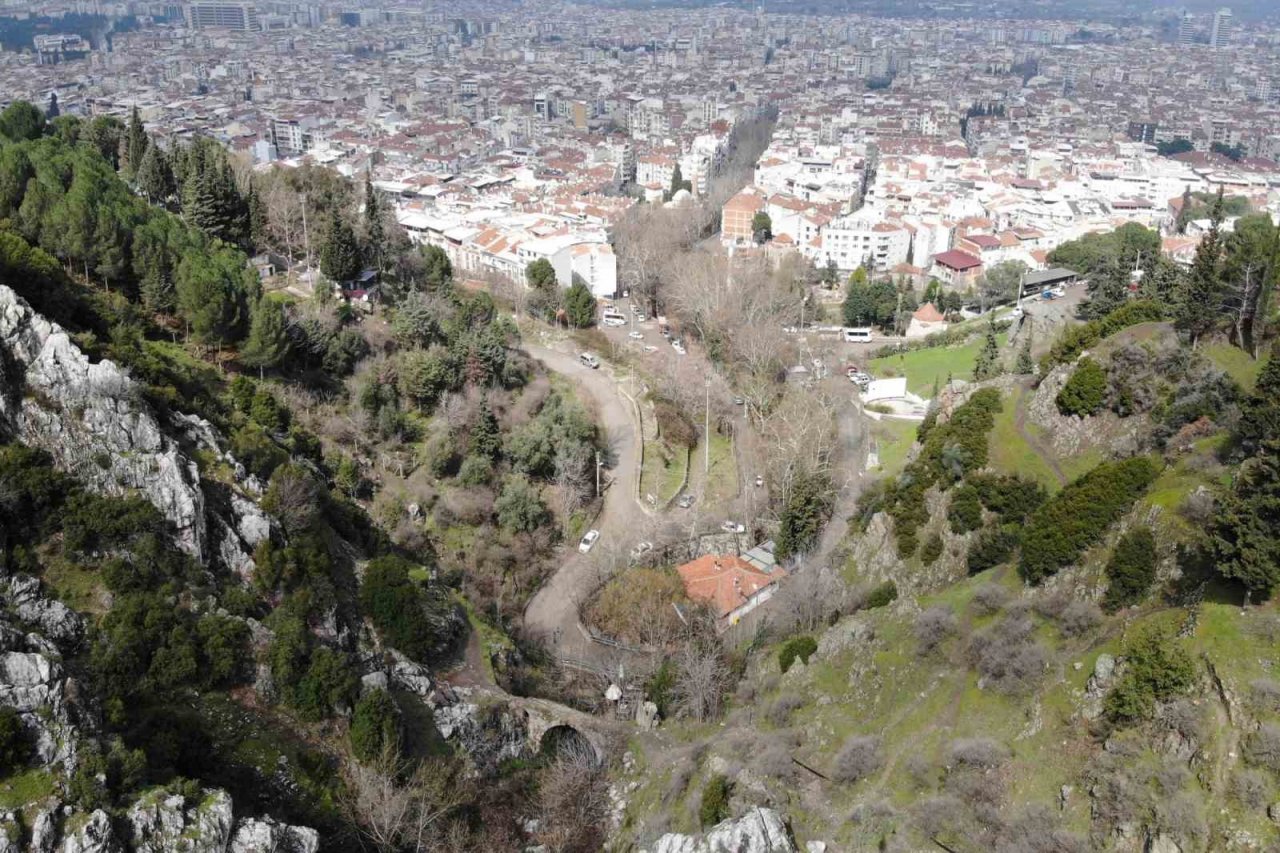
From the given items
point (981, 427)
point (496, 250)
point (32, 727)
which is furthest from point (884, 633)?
point (496, 250)

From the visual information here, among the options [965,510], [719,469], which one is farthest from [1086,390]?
[719,469]

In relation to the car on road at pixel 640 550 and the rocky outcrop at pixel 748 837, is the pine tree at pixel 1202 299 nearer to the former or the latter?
the car on road at pixel 640 550

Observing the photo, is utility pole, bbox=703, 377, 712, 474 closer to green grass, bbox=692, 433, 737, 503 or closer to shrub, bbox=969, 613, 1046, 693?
green grass, bbox=692, 433, 737, 503

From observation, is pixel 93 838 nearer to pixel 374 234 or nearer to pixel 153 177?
pixel 153 177

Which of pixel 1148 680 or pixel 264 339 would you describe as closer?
pixel 1148 680

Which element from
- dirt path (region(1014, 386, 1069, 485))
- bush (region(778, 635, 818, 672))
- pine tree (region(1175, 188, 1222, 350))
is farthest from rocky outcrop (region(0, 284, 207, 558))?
pine tree (region(1175, 188, 1222, 350))

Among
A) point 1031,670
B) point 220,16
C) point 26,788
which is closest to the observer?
point 26,788
